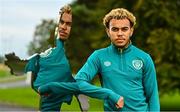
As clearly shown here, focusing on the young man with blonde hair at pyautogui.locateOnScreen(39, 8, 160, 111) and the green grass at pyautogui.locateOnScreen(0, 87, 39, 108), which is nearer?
the young man with blonde hair at pyautogui.locateOnScreen(39, 8, 160, 111)

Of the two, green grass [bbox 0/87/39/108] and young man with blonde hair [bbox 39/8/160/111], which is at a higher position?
young man with blonde hair [bbox 39/8/160/111]

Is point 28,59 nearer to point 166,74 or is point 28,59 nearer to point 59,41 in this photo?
point 59,41

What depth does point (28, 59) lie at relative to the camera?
353cm

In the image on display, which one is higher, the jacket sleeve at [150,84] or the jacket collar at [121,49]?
the jacket collar at [121,49]

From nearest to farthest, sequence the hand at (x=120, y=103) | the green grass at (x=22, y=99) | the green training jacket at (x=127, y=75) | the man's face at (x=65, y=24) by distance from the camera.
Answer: the hand at (x=120, y=103) < the green training jacket at (x=127, y=75) < the man's face at (x=65, y=24) < the green grass at (x=22, y=99)

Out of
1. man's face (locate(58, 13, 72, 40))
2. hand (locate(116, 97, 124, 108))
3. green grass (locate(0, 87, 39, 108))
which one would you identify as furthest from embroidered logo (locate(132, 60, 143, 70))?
green grass (locate(0, 87, 39, 108))

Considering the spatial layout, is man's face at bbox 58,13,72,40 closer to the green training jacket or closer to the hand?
the green training jacket

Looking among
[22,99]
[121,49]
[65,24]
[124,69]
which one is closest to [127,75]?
[124,69]

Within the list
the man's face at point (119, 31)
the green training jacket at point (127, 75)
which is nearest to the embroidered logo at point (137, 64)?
the green training jacket at point (127, 75)

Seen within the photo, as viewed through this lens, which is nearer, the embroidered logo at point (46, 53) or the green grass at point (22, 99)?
the embroidered logo at point (46, 53)

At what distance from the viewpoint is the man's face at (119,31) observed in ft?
10.1

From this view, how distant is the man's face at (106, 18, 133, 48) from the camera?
3.07 meters

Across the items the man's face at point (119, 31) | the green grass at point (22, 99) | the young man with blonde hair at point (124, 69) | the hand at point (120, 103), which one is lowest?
the green grass at point (22, 99)

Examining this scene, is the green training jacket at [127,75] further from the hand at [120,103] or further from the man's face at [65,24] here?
the man's face at [65,24]
